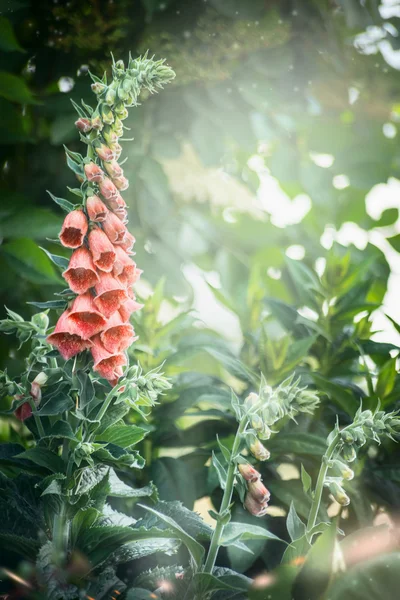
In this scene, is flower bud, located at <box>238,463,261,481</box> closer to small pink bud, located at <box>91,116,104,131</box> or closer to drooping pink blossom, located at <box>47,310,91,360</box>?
drooping pink blossom, located at <box>47,310,91,360</box>

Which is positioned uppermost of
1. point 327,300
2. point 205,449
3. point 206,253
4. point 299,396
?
point 299,396

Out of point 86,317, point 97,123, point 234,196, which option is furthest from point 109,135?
point 234,196

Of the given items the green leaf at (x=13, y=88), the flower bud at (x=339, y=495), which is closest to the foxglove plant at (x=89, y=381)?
the flower bud at (x=339, y=495)

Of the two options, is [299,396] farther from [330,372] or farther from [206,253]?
[206,253]

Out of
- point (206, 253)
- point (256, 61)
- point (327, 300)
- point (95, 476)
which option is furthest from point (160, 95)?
point (95, 476)

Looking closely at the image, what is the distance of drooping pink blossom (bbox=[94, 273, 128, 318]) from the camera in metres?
0.37

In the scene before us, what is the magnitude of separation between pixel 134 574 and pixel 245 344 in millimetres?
275

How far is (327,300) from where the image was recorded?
62 centimetres

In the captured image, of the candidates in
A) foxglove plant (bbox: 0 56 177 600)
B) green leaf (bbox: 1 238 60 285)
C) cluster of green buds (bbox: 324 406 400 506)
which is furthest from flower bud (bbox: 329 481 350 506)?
green leaf (bbox: 1 238 60 285)

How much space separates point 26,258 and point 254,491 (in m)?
0.34

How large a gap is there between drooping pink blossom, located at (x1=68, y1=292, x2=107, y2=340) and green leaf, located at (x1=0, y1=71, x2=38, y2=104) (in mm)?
339

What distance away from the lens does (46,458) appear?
38 centimetres

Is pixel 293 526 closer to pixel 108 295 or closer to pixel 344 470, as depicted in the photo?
pixel 344 470

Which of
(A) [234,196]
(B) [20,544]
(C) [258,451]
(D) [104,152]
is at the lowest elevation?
(A) [234,196]
